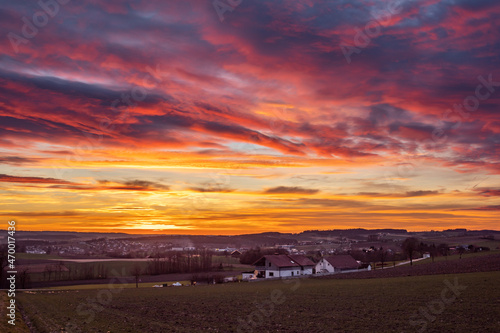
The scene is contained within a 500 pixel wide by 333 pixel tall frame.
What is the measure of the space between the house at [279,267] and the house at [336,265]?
546 cm

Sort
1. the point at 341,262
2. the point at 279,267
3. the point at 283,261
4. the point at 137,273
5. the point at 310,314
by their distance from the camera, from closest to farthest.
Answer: the point at 310,314
the point at 137,273
the point at 279,267
the point at 283,261
the point at 341,262

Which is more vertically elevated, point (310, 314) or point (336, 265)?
Answer: point (310, 314)

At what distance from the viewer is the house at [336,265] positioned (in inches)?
4043

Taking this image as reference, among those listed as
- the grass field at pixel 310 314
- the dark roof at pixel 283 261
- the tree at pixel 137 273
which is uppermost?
the grass field at pixel 310 314

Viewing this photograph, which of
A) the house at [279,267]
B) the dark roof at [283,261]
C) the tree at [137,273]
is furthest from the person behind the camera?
the dark roof at [283,261]

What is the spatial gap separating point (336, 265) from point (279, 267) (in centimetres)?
1860

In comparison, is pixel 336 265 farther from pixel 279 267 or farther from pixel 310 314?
pixel 310 314

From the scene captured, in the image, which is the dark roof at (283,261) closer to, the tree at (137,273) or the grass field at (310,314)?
the tree at (137,273)

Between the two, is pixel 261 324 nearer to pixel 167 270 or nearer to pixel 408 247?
pixel 408 247

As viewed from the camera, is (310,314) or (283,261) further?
(283,261)

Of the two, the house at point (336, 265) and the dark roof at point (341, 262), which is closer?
the house at point (336, 265)

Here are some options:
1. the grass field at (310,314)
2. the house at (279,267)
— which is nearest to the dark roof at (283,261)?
the house at (279,267)

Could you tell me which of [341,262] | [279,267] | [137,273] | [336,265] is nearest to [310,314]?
[279,267]

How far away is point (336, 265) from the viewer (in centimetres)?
10300
